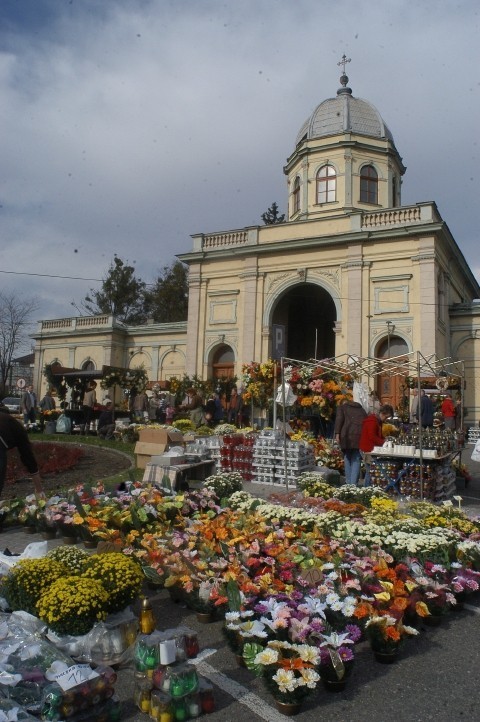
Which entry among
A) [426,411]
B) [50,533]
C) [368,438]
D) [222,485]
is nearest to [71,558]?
[50,533]

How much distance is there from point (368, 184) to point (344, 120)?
4.02 metres

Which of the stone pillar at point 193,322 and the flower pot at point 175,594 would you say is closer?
the flower pot at point 175,594

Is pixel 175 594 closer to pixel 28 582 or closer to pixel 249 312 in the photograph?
pixel 28 582

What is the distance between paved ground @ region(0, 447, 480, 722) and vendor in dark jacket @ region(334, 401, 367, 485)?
5839 mm

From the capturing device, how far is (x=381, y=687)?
154 inches

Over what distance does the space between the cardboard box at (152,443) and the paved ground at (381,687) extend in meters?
8.11

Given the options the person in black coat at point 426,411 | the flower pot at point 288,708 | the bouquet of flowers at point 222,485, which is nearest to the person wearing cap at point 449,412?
the person in black coat at point 426,411

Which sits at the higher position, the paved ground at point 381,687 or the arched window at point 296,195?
the arched window at point 296,195

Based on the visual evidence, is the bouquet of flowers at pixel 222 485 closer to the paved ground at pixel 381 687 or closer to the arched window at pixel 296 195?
the paved ground at pixel 381 687

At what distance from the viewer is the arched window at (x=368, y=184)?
3077 centimetres

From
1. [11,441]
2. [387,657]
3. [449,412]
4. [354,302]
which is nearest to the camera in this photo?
[387,657]

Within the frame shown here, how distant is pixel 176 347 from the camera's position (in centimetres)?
3503

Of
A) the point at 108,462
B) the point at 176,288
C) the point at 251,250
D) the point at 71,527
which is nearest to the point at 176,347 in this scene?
the point at 251,250

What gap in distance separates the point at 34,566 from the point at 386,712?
266 cm
